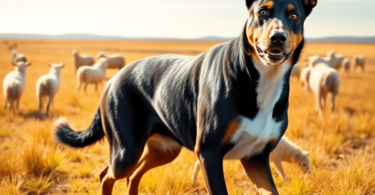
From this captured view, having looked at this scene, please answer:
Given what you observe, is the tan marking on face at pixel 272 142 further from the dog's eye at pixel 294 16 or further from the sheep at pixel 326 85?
the sheep at pixel 326 85

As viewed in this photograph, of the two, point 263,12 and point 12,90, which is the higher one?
point 263,12

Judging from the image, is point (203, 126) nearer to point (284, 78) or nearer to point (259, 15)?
point (284, 78)

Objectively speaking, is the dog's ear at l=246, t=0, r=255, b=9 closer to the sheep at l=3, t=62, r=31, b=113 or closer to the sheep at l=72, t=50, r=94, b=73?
the sheep at l=3, t=62, r=31, b=113

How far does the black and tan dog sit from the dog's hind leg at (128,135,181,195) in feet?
0.63

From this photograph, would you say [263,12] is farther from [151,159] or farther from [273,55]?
[151,159]

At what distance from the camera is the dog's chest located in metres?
2.42

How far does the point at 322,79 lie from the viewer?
9.37 meters

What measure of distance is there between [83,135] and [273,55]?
2089 mm

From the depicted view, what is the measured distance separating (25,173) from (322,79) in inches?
281

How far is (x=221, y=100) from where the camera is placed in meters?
2.43

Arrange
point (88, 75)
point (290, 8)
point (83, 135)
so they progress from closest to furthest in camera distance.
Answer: point (290, 8) → point (83, 135) → point (88, 75)

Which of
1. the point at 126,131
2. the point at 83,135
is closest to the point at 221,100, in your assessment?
the point at 126,131

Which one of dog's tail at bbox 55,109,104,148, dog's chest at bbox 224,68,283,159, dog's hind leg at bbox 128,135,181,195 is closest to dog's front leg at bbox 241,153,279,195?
dog's chest at bbox 224,68,283,159

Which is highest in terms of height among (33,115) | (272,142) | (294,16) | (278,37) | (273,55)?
(294,16)
